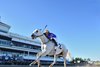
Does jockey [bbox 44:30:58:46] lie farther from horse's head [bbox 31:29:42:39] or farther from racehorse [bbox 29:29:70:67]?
horse's head [bbox 31:29:42:39]

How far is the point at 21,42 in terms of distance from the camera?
6606 centimetres

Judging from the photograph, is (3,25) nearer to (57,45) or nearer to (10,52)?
(10,52)

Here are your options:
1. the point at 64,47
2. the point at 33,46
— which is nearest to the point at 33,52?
the point at 33,46

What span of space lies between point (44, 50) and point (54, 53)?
4.17ft

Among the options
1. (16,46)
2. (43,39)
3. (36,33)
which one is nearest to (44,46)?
(43,39)

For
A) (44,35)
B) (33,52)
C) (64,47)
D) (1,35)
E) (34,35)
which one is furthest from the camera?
(33,52)

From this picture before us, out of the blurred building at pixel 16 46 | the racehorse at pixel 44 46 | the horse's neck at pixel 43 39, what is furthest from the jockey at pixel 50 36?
the blurred building at pixel 16 46

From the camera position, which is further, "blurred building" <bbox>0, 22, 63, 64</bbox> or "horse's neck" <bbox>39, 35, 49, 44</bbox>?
"blurred building" <bbox>0, 22, 63, 64</bbox>

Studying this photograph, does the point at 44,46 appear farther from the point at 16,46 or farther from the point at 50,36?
the point at 16,46

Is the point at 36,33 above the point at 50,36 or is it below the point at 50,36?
below

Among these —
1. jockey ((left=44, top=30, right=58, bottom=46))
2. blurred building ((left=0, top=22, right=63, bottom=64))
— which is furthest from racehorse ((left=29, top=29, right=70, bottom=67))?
blurred building ((left=0, top=22, right=63, bottom=64))

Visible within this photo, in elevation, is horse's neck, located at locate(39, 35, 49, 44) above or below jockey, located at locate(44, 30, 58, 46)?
below

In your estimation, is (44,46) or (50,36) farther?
(50,36)

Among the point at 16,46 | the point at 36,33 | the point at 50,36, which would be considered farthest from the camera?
the point at 16,46
